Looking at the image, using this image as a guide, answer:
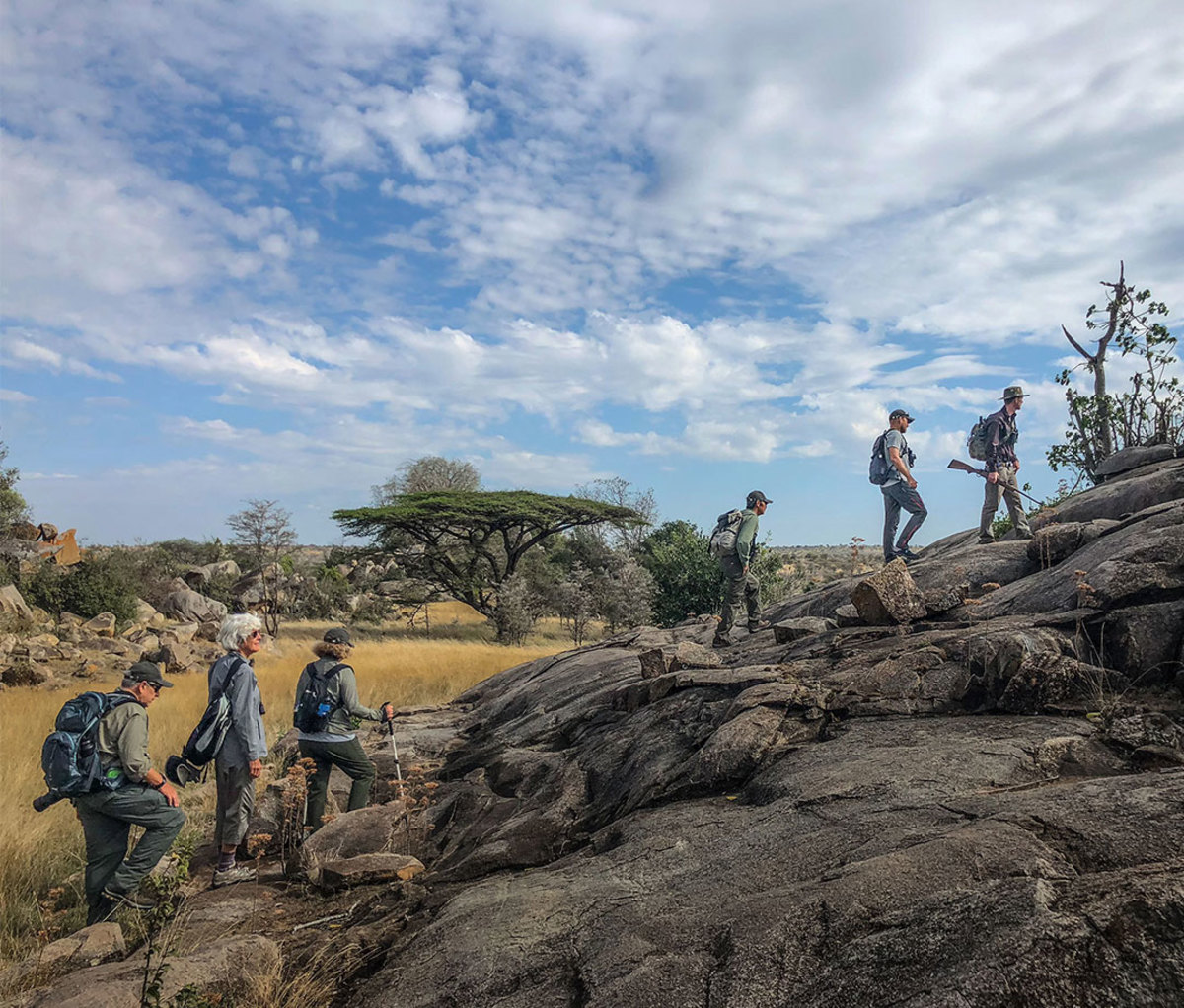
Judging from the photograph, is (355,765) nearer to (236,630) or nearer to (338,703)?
(338,703)

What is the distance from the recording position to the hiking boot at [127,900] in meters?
5.61

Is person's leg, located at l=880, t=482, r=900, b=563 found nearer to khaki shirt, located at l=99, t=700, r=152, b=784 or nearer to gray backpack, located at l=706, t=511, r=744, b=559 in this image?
gray backpack, located at l=706, t=511, r=744, b=559

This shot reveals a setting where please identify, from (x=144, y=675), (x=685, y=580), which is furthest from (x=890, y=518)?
(x=685, y=580)

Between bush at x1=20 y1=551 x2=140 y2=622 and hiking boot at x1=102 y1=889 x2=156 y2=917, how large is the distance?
21338 millimetres

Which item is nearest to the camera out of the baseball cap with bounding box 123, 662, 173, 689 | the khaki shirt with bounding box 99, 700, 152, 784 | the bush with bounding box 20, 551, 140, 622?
the khaki shirt with bounding box 99, 700, 152, 784

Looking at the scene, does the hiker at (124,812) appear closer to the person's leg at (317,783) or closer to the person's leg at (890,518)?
the person's leg at (317,783)

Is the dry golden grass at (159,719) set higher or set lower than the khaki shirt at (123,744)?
lower

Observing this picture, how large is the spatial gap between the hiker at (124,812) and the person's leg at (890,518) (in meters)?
9.89

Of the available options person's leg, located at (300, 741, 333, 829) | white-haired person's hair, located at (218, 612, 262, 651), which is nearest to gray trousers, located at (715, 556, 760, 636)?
person's leg, located at (300, 741, 333, 829)

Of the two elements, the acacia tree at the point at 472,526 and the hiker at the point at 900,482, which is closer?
the hiker at the point at 900,482

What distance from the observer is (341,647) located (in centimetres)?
744

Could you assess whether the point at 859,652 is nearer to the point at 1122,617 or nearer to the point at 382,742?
the point at 1122,617

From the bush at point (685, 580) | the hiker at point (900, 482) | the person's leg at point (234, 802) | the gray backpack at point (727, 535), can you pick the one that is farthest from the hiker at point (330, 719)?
the bush at point (685, 580)

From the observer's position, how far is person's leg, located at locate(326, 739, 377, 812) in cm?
735
